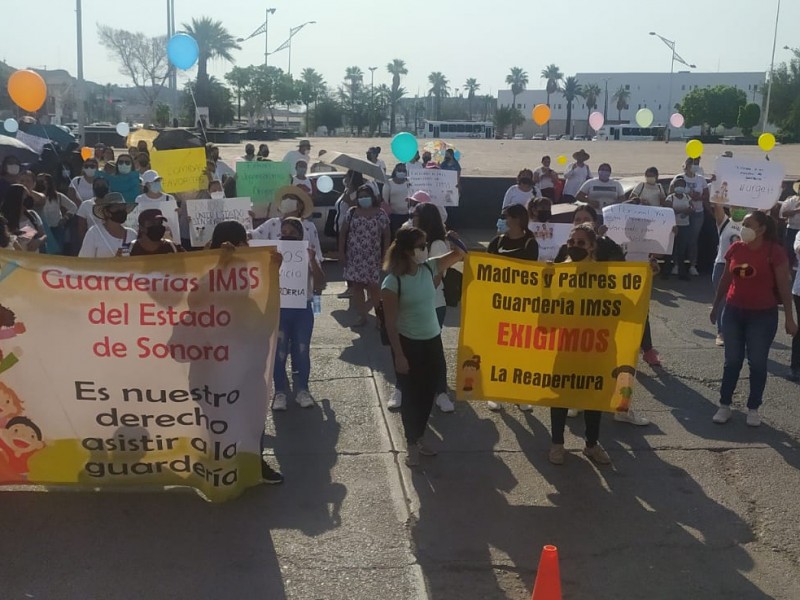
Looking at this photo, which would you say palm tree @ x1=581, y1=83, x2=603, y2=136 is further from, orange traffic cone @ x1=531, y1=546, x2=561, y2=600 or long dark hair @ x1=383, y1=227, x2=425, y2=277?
orange traffic cone @ x1=531, y1=546, x2=561, y2=600

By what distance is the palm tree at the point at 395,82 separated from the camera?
119625 mm

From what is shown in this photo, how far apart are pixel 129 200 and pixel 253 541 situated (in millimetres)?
8704

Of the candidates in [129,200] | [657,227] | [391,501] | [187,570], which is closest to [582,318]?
[391,501]

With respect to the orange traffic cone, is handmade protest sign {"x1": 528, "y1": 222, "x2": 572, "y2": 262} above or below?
above

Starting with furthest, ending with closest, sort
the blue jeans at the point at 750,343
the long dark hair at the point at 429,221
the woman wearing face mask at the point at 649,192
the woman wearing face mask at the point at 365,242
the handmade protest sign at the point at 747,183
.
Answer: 1. the woman wearing face mask at the point at 649,192
2. the handmade protest sign at the point at 747,183
3. the woman wearing face mask at the point at 365,242
4. the blue jeans at the point at 750,343
5. the long dark hair at the point at 429,221

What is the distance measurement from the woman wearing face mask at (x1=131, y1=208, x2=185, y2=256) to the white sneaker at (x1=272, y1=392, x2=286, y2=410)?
5.21 feet

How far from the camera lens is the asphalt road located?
4.27 meters

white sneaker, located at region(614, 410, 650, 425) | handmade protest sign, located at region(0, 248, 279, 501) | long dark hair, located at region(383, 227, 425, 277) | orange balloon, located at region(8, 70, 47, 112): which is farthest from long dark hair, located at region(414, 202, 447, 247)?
orange balloon, located at region(8, 70, 47, 112)

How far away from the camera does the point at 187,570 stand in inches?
171

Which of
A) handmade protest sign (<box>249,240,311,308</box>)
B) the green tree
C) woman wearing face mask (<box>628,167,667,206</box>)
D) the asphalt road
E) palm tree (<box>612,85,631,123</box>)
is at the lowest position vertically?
the asphalt road

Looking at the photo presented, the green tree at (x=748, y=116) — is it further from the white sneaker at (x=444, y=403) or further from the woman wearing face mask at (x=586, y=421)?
the woman wearing face mask at (x=586, y=421)

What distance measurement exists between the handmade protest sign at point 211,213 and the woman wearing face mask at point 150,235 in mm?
3971

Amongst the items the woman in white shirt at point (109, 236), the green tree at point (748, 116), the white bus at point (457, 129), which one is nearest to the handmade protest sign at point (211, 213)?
the woman in white shirt at point (109, 236)

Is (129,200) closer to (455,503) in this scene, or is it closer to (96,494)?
(96,494)
